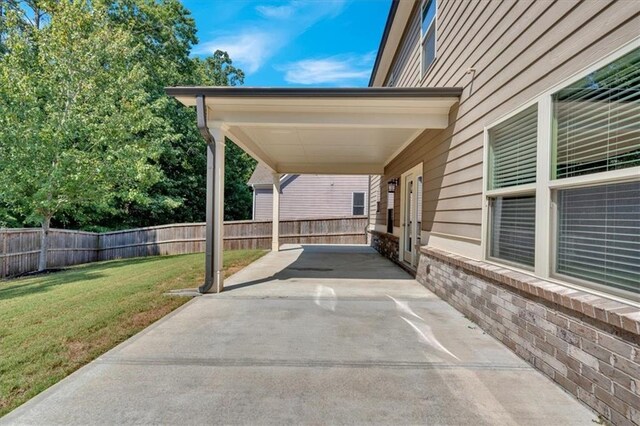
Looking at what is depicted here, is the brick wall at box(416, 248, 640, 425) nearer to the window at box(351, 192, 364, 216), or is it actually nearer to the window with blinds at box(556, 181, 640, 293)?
the window with blinds at box(556, 181, 640, 293)

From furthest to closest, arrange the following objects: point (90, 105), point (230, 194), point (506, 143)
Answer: point (230, 194) → point (90, 105) → point (506, 143)

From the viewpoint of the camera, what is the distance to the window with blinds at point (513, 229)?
323cm

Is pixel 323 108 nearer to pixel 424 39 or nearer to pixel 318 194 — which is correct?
pixel 424 39

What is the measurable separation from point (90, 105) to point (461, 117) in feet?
35.2

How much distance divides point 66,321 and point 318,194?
14853 mm

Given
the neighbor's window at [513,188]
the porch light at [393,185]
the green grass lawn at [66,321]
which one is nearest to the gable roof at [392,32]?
the porch light at [393,185]

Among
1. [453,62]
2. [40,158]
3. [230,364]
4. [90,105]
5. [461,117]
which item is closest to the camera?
[230,364]

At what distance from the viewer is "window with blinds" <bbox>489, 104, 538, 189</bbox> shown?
3.23 m

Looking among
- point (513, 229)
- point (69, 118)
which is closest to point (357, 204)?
point (69, 118)

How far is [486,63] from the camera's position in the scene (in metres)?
4.22

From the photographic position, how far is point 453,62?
530 cm

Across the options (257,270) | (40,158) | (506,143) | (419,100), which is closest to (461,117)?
(419,100)

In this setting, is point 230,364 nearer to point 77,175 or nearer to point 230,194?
point 77,175

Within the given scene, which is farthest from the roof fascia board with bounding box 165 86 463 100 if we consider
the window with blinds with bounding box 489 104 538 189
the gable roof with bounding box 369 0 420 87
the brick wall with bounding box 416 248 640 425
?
the gable roof with bounding box 369 0 420 87
